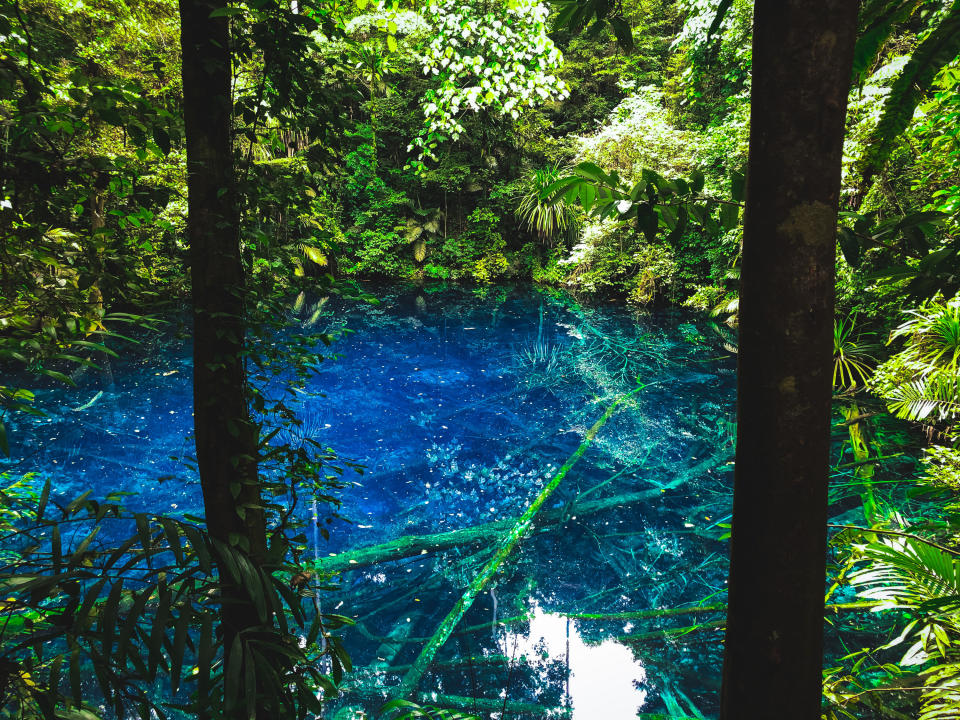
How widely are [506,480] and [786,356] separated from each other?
4.27m

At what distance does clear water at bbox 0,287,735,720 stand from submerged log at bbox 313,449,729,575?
60 mm

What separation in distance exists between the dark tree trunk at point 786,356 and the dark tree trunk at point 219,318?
1033 mm

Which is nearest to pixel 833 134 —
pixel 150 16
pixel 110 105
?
pixel 110 105

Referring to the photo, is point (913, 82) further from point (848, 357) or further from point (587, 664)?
point (848, 357)

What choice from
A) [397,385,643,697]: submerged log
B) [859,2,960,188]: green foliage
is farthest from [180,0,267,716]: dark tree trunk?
[397,385,643,697]: submerged log

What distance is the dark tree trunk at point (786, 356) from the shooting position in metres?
0.59

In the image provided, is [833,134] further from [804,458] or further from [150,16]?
[150,16]

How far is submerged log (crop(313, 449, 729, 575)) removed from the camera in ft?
11.8

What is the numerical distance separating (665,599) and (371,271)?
12210 mm

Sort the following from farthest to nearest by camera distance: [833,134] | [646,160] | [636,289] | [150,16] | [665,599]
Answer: [636,289] < [646,160] < [150,16] < [665,599] < [833,134]

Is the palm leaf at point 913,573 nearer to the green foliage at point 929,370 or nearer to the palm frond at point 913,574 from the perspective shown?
the palm frond at point 913,574

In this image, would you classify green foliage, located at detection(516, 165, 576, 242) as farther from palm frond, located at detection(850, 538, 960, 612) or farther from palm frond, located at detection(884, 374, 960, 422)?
palm frond, located at detection(850, 538, 960, 612)

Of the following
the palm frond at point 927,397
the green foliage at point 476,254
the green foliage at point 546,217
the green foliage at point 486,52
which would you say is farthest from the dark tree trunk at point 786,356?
the green foliage at point 476,254

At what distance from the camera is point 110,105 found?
104 centimetres
